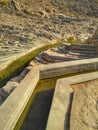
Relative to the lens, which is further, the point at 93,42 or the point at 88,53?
the point at 93,42

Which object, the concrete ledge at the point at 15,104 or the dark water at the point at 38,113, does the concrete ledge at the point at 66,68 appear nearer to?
the concrete ledge at the point at 15,104

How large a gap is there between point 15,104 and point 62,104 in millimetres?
690

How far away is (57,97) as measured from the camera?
4.16 m

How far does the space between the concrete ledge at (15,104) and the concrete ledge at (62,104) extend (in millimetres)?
458

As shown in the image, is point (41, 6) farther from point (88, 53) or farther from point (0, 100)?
point (0, 100)

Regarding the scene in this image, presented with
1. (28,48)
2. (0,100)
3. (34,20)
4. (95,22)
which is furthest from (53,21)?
(0,100)

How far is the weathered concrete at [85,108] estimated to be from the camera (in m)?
3.60

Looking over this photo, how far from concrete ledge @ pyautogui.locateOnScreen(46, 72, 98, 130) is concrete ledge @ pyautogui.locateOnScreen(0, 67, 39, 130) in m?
0.46

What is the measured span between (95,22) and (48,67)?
11.9 meters

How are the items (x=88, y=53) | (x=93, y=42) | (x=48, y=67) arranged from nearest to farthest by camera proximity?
(x=48, y=67) < (x=88, y=53) < (x=93, y=42)

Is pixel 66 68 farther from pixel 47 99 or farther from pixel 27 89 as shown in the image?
pixel 27 89

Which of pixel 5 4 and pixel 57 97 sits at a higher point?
pixel 5 4

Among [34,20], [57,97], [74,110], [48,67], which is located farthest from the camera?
[34,20]

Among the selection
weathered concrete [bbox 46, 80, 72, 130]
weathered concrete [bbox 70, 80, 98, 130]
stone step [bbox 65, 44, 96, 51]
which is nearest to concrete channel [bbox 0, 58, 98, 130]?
weathered concrete [bbox 46, 80, 72, 130]
